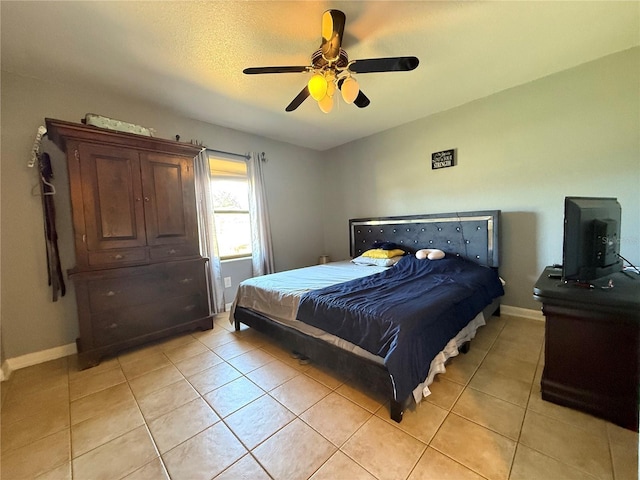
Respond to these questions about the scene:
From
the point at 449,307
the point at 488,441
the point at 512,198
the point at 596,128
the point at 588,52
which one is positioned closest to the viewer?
the point at 488,441

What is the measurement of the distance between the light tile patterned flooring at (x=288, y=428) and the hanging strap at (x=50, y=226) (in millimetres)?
773

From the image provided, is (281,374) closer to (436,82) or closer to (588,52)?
(436,82)

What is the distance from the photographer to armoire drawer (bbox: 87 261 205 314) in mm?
2211

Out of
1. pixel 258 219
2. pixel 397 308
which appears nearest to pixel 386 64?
pixel 397 308

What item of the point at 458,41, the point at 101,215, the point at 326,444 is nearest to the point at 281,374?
the point at 326,444

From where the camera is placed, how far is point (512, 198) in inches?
112

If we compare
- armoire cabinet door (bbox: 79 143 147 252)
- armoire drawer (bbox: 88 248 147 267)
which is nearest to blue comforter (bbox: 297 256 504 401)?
armoire drawer (bbox: 88 248 147 267)

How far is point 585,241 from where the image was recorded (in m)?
1.45

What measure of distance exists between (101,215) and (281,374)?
2150 mm

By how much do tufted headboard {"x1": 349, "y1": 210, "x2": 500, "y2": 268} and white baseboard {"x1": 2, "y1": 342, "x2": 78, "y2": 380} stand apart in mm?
3801

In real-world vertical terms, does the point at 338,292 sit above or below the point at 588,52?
below

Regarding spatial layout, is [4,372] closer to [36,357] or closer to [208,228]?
[36,357]

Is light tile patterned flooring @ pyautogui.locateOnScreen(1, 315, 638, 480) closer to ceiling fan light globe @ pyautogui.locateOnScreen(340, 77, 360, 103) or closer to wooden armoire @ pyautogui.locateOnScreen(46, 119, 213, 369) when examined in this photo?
wooden armoire @ pyautogui.locateOnScreen(46, 119, 213, 369)

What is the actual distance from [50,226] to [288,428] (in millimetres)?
2748
